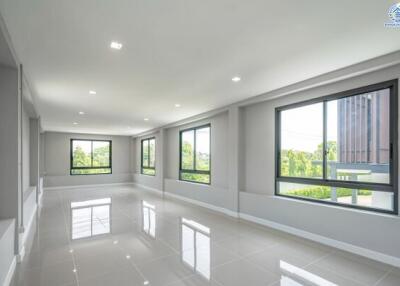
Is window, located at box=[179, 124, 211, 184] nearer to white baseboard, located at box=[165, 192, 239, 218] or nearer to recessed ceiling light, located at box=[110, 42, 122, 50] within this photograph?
white baseboard, located at box=[165, 192, 239, 218]

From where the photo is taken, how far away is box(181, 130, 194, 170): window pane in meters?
7.55

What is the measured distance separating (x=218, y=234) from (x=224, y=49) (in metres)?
3.22

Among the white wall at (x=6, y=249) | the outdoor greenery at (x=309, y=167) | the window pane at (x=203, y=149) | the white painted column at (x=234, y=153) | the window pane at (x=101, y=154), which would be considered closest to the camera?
the white wall at (x=6, y=249)

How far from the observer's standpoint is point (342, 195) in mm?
3633

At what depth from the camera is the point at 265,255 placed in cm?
328

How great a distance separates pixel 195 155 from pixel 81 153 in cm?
710

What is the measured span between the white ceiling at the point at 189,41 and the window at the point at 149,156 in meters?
6.37

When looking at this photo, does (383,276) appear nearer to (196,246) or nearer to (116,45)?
(196,246)

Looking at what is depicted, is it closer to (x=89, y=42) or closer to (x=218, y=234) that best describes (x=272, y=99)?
(x=218, y=234)

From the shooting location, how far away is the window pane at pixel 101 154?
11664 millimetres

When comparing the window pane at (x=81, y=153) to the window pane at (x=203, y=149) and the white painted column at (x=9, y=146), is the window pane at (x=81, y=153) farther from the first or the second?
the white painted column at (x=9, y=146)

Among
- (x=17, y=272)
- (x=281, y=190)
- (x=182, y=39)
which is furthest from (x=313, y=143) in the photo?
(x=17, y=272)

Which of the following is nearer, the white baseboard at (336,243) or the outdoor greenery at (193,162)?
the white baseboard at (336,243)

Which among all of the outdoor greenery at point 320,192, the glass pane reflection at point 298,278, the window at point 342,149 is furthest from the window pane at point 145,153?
the glass pane reflection at point 298,278
